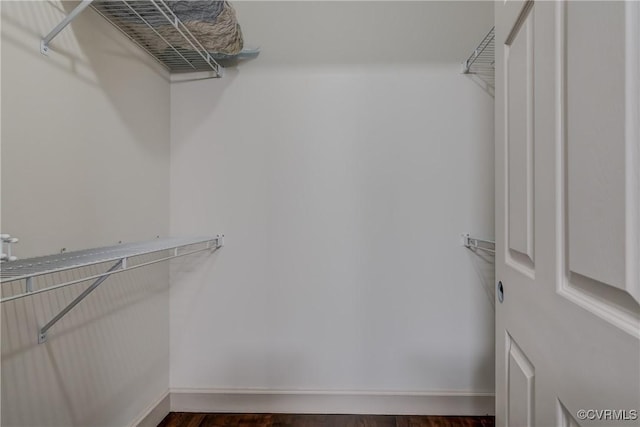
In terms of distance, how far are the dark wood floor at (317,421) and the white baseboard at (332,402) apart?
0.03m

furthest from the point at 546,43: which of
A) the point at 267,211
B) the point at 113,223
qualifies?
the point at 113,223

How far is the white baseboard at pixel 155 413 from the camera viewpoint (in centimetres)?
142

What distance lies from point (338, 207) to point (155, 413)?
4.44 ft

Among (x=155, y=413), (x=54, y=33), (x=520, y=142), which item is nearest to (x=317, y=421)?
(x=155, y=413)

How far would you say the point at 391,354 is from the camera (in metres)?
1.60

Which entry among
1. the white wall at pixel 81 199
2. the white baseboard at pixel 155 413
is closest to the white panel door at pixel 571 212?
the white wall at pixel 81 199

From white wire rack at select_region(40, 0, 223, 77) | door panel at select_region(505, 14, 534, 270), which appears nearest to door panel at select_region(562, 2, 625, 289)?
door panel at select_region(505, 14, 534, 270)

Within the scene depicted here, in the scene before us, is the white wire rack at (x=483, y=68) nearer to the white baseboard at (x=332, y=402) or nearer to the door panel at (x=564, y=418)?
the door panel at (x=564, y=418)

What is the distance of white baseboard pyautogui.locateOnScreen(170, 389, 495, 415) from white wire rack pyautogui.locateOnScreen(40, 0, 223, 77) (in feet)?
5.38

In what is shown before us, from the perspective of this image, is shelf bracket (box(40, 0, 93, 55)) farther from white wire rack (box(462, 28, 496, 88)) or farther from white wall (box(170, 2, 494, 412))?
white wire rack (box(462, 28, 496, 88))

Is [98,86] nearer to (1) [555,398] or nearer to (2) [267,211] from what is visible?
(2) [267,211]

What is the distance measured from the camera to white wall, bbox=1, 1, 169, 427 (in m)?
0.87

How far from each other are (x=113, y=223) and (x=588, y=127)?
1.44 metres

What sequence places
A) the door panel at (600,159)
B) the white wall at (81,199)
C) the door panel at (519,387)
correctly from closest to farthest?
1. the door panel at (600,159)
2. the door panel at (519,387)
3. the white wall at (81,199)
